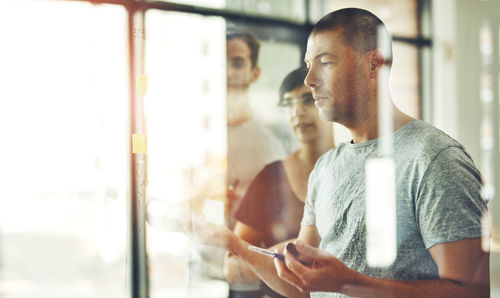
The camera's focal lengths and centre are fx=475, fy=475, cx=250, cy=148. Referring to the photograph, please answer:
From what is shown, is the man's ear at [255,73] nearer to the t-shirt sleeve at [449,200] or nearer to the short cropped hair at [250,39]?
the short cropped hair at [250,39]

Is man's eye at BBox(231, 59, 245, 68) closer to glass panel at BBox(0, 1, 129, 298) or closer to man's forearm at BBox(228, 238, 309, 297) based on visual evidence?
glass panel at BBox(0, 1, 129, 298)

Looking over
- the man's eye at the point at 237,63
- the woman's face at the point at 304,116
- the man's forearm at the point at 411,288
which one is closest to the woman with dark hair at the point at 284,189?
the woman's face at the point at 304,116

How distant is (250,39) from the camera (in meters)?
1.70

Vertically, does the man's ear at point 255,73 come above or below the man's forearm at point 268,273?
above

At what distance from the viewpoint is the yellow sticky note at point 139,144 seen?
6.01 feet

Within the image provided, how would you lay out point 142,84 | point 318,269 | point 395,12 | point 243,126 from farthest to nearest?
point 142,84 → point 243,126 → point 395,12 → point 318,269

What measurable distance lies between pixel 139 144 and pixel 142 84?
0.26 m

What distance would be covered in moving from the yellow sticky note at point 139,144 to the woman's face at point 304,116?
59cm

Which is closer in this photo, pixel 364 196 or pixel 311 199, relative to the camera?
pixel 364 196

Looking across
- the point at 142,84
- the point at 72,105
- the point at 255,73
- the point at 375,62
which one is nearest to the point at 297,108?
the point at 255,73

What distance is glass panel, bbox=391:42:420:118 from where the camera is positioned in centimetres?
120

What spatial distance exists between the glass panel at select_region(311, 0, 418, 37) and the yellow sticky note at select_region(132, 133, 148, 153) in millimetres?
897

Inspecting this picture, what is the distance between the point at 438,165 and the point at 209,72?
1.06 m

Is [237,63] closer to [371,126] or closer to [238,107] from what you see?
[238,107]
